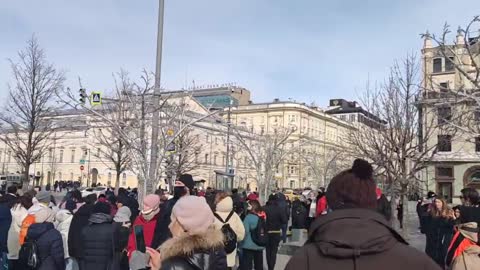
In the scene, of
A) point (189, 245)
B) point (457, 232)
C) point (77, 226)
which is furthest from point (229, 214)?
point (189, 245)

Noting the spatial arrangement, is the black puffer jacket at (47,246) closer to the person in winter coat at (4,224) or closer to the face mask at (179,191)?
the face mask at (179,191)

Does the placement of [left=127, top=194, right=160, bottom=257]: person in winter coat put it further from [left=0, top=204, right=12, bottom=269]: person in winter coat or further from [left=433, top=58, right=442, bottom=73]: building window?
[left=433, top=58, right=442, bottom=73]: building window

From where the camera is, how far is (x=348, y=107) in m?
130

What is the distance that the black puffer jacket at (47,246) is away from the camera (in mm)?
7000

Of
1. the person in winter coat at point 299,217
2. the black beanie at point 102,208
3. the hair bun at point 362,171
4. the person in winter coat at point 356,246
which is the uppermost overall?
the hair bun at point 362,171

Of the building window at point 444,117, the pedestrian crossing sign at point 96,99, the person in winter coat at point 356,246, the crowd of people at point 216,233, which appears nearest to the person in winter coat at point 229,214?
the crowd of people at point 216,233

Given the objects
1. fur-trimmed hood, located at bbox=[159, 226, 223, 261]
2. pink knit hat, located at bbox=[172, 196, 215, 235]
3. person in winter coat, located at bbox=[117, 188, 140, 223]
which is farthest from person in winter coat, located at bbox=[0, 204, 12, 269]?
fur-trimmed hood, located at bbox=[159, 226, 223, 261]

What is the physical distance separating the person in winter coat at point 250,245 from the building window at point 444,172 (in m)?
54.5

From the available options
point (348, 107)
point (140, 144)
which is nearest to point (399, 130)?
point (140, 144)

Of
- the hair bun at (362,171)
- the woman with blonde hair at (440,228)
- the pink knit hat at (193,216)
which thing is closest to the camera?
the hair bun at (362,171)

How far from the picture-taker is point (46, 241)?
7.03m

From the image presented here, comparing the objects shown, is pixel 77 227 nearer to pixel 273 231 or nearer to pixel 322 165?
pixel 273 231

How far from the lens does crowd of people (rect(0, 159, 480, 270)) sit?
2125 millimetres

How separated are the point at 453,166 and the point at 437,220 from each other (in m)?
53.4
